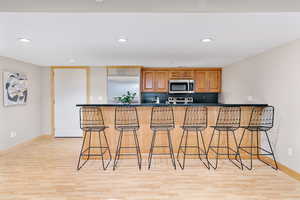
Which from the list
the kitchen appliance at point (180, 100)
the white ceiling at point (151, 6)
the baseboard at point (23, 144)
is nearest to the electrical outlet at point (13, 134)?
the baseboard at point (23, 144)

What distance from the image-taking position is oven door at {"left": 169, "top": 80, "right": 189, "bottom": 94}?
5555mm

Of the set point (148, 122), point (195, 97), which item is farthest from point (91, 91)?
point (195, 97)

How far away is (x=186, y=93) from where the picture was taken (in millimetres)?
5898

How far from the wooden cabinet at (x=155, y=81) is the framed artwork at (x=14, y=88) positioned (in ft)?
10.2

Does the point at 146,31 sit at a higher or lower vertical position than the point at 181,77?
higher

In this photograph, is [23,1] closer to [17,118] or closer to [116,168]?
[116,168]

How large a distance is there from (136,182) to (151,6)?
7.56ft

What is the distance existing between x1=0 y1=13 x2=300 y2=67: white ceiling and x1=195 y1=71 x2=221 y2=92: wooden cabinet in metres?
2.29

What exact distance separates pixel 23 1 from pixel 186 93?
4828mm

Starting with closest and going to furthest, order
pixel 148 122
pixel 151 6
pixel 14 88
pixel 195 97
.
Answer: pixel 151 6, pixel 148 122, pixel 14 88, pixel 195 97

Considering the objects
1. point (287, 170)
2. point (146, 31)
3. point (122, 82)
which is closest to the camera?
point (146, 31)

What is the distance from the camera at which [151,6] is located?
1.84 metres

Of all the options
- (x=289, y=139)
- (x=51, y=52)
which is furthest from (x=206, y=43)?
(x=51, y=52)

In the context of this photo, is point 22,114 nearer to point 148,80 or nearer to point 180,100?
point 148,80
